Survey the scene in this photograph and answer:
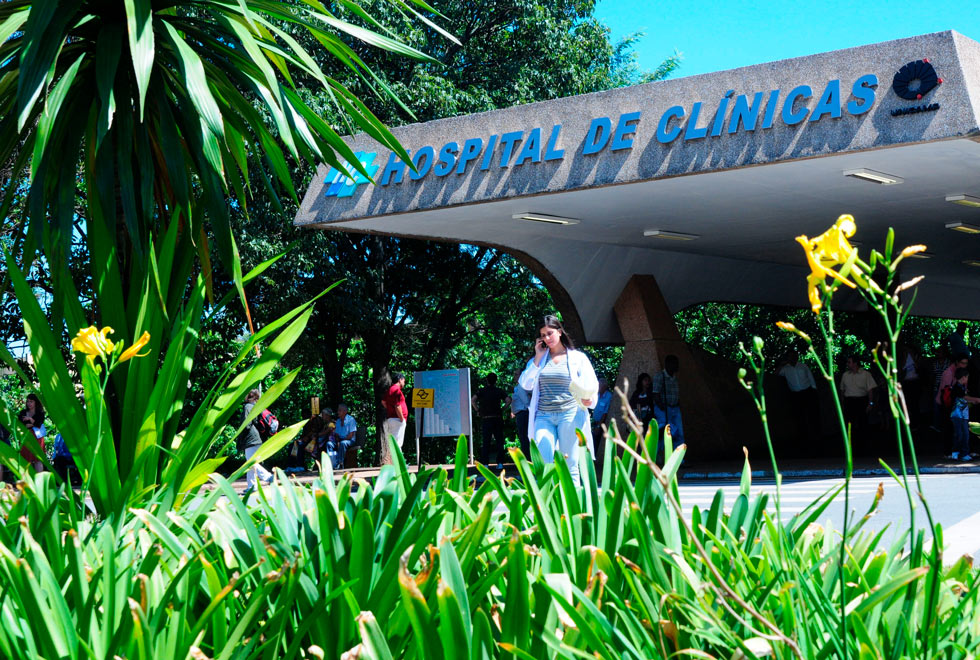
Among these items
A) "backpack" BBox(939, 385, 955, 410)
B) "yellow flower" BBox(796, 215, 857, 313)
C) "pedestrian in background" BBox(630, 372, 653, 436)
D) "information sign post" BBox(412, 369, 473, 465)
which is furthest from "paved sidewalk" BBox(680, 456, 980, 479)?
"yellow flower" BBox(796, 215, 857, 313)

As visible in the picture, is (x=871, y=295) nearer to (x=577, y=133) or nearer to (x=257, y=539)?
(x=257, y=539)

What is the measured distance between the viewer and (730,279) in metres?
22.0

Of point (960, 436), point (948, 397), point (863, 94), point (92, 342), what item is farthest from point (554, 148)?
point (92, 342)

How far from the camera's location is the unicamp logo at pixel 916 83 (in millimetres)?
10234

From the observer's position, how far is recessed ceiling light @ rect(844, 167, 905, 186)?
12289 mm

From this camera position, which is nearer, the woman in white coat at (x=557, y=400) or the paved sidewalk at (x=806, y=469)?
the woman in white coat at (x=557, y=400)

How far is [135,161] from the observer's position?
4969 mm

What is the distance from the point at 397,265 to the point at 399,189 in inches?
415

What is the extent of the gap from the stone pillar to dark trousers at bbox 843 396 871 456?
2105 mm

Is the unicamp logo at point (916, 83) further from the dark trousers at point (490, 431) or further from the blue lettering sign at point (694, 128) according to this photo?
the dark trousers at point (490, 431)

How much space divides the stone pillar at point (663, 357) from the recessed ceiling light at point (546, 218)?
3514 millimetres

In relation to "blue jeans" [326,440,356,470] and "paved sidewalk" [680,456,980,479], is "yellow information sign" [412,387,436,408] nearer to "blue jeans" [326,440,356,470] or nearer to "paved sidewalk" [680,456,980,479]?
"blue jeans" [326,440,356,470]

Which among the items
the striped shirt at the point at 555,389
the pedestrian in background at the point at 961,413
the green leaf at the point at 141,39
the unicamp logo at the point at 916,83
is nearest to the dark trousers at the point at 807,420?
the pedestrian in background at the point at 961,413

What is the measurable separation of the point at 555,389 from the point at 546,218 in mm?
6681
